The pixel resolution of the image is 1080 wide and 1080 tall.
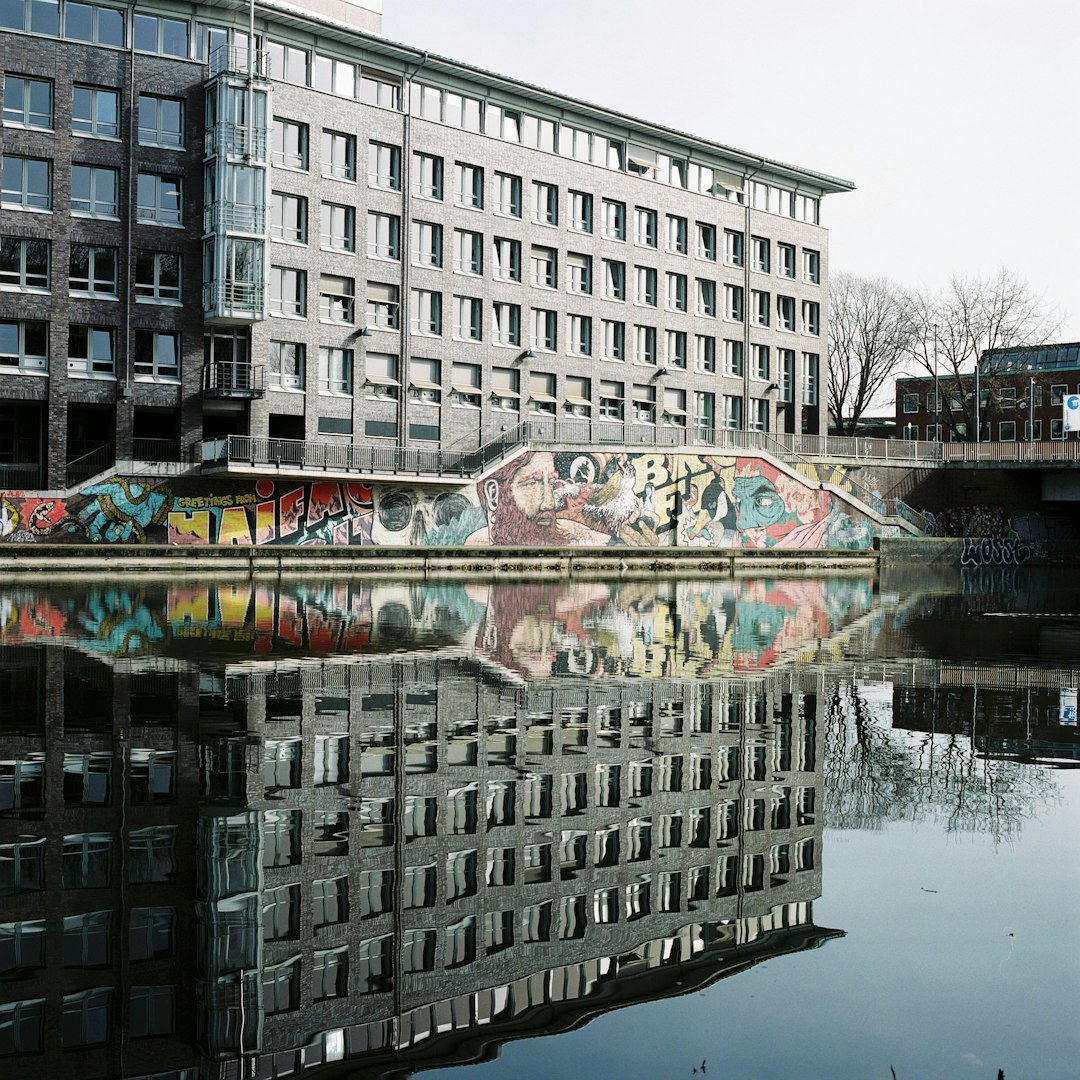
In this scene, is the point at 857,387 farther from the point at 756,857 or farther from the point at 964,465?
the point at 756,857

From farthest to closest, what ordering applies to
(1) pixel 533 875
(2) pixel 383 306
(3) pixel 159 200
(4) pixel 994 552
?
1. (4) pixel 994 552
2. (2) pixel 383 306
3. (3) pixel 159 200
4. (1) pixel 533 875

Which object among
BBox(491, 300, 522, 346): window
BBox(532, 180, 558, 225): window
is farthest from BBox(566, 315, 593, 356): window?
BBox(532, 180, 558, 225): window

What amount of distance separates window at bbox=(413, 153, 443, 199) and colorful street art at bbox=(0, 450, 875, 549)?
13.5 m

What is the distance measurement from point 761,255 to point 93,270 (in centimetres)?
3961

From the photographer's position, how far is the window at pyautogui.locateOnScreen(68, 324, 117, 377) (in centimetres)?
5328

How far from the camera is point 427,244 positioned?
62.6m

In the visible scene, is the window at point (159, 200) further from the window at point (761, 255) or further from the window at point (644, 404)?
the window at point (761, 255)

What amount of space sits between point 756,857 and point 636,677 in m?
8.70

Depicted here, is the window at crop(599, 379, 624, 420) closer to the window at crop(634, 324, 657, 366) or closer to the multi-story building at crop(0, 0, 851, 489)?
the multi-story building at crop(0, 0, 851, 489)

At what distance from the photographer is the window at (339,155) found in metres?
59.1

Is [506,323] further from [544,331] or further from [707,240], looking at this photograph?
[707,240]

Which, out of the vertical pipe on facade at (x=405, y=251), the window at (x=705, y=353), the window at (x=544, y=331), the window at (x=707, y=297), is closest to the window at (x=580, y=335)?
the window at (x=544, y=331)

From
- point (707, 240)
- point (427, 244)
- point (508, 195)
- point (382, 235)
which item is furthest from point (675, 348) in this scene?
point (382, 235)

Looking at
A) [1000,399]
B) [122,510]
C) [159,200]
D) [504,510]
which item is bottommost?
[122,510]
